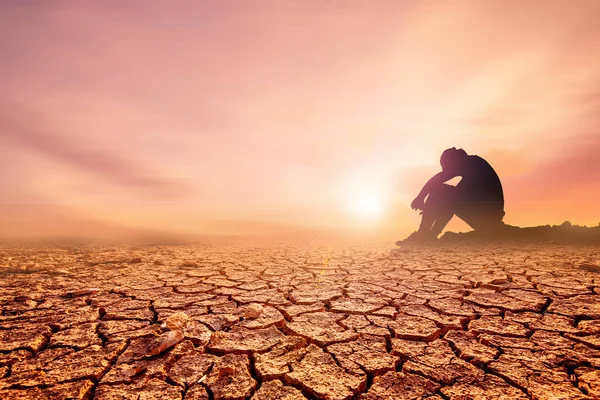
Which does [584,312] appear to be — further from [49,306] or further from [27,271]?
[27,271]

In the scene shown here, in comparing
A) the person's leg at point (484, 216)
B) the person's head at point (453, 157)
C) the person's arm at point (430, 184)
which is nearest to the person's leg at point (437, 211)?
the person's arm at point (430, 184)

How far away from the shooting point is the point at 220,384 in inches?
51.5

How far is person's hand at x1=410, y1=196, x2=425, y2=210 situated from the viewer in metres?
6.81

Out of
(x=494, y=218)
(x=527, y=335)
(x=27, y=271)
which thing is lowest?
(x=27, y=271)

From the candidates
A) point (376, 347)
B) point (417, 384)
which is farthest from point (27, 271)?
point (417, 384)

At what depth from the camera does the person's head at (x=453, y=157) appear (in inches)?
263

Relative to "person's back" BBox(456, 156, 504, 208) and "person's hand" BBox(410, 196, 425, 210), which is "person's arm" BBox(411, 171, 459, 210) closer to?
"person's hand" BBox(410, 196, 425, 210)

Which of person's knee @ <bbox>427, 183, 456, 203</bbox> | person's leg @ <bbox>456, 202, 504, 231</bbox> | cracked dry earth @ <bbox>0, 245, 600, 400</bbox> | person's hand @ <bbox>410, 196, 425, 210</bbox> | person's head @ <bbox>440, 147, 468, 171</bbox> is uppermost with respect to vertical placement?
person's head @ <bbox>440, 147, 468, 171</bbox>

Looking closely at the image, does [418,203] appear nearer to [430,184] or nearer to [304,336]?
[430,184]

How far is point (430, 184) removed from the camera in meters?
6.78

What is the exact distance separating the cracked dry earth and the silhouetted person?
3.27 meters

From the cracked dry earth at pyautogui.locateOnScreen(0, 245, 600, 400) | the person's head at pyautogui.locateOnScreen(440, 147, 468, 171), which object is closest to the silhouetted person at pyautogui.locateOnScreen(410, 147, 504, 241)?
the person's head at pyautogui.locateOnScreen(440, 147, 468, 171)

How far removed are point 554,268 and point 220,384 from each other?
4.15 metres

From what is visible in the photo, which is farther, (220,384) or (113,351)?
(113,351)
